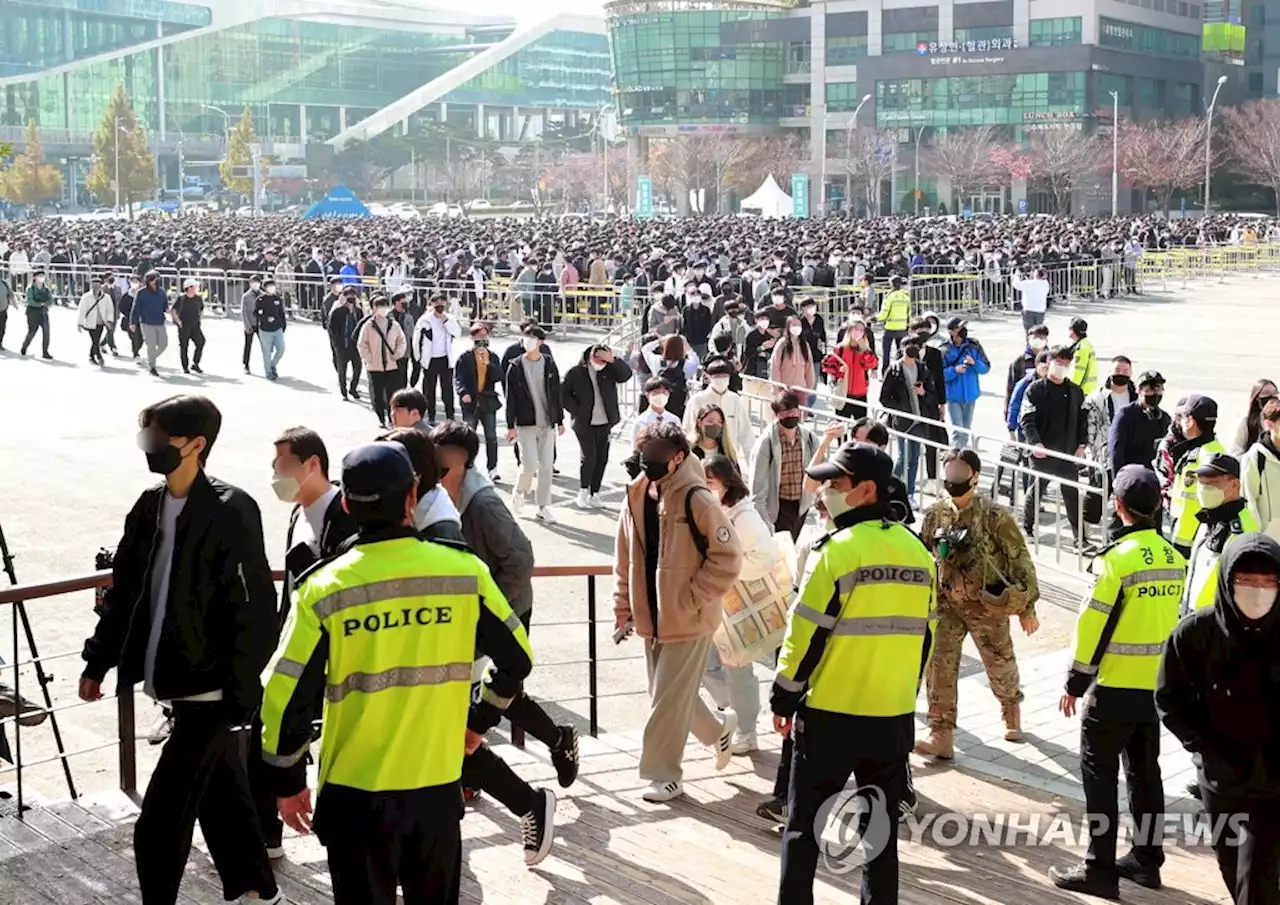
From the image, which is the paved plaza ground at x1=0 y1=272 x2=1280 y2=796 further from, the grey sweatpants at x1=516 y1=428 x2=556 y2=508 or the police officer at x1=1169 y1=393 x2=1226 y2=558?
the police officer at x1=1169 y1=393 x2=1226 y2=558

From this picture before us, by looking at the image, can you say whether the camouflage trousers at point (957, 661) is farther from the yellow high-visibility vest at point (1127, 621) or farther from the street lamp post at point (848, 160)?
the street lamp post at point (848, 160)

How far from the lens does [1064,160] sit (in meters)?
91.1

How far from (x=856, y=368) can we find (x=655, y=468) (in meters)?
9.81

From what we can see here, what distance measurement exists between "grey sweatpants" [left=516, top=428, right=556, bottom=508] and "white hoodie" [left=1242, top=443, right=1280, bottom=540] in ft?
23.8

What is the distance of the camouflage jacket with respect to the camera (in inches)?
292

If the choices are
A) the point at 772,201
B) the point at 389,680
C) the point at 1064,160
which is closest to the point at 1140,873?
the point at 389,680

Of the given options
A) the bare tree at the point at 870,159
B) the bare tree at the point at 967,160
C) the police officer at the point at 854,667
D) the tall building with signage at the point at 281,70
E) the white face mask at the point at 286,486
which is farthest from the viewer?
the tall building with signage at the point at 281,70

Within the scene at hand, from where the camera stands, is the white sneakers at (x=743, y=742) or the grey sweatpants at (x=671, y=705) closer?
the grey sweatpants at (x=671, y=705)

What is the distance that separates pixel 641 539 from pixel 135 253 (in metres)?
34.8

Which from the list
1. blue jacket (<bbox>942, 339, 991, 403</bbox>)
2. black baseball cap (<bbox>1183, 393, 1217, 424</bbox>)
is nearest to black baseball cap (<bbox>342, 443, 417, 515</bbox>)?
black baseball cap (<bbox>1183, 393, 1217, 424</bbox>)

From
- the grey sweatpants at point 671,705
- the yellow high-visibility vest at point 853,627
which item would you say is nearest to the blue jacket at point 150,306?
the grey sweatpants at point 671,705

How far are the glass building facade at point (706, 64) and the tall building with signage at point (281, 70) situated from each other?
38.3m

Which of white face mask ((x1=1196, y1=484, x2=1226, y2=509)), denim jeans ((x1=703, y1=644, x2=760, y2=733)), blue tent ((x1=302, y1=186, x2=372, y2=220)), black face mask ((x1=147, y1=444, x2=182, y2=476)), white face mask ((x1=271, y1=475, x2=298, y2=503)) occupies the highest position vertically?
blue tent ((x1=302, y1=186, x2=372, y2=220))

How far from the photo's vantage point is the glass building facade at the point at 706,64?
389 feet
